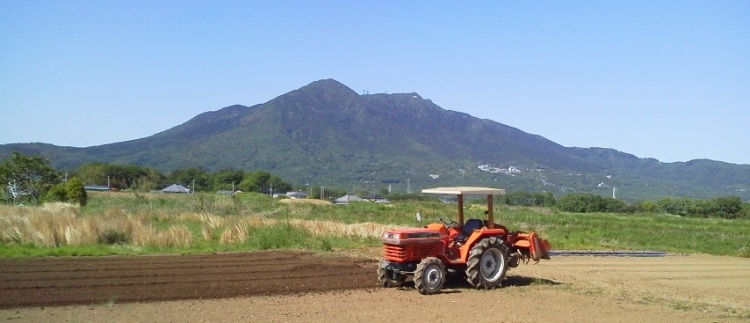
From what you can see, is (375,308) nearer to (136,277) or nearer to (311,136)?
(136,277)

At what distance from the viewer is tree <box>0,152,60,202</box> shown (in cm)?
4272

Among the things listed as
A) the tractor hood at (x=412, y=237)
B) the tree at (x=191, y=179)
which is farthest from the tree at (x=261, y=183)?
the tractor hood at (x=412, y=237)

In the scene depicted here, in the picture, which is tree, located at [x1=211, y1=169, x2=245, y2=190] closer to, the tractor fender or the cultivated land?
the cultivated land

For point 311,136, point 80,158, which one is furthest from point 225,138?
point 80,158

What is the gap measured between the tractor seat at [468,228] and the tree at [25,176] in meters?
35.2

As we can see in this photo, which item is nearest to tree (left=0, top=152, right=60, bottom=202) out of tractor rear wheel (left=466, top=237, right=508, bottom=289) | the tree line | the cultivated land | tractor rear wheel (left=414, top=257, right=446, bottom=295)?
the tree line

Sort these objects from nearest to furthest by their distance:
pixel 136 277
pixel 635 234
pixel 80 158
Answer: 1. pixel 136 277
2. pixel 635 234
3. pixel 80 158

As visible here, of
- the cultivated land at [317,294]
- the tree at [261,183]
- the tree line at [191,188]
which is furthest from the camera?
the tree at [261,183]

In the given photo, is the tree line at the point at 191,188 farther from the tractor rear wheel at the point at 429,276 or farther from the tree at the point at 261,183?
the tractor rear wheel at the point at 429,276

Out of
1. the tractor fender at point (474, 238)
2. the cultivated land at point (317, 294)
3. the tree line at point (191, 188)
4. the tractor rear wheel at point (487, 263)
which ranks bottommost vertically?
the cultivated land at point (317, 294)

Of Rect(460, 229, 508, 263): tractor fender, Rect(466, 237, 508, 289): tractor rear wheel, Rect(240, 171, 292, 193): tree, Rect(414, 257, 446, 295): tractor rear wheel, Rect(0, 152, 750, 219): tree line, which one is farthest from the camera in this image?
Rect(240, 171, 292, 193): tree

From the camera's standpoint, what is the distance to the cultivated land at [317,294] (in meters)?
11.4

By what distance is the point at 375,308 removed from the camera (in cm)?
1211

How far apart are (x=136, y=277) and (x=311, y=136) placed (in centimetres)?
17748
